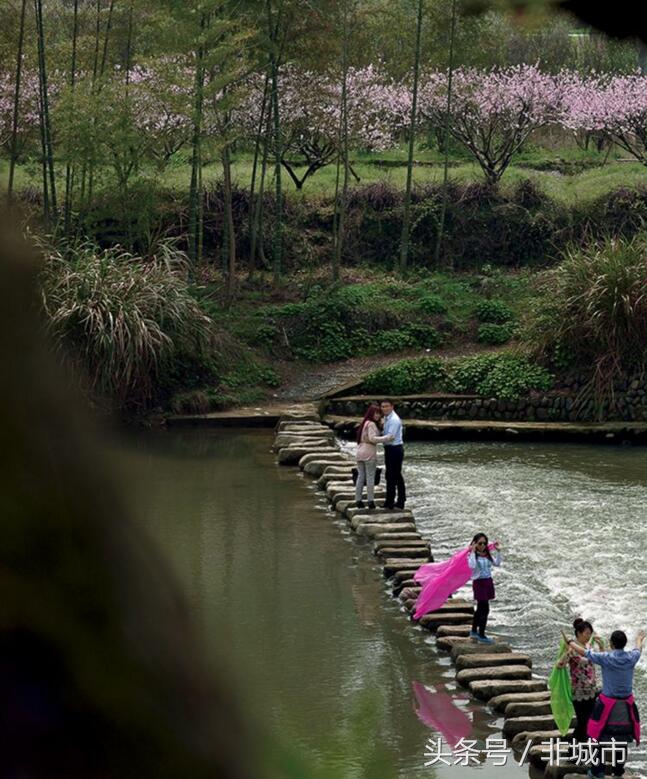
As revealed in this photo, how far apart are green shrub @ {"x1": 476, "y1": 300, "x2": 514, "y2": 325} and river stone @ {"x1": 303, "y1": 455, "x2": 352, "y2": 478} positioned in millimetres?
8440

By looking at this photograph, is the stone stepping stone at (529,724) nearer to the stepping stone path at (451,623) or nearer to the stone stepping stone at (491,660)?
the stepping stone path at (451,623)

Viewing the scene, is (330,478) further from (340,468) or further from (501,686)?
(501,686)

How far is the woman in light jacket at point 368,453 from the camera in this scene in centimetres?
1451

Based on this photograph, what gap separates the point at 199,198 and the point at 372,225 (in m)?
5.70

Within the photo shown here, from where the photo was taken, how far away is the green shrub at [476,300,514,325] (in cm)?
2514

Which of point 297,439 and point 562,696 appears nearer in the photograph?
point 562,696

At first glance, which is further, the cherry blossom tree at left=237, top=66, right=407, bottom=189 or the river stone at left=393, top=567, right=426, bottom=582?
the cherry blossom tree at left=237, top=66, right=407, bottom=189

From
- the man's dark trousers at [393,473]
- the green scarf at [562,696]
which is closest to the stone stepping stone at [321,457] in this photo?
the man's dark trousers at [393,473]

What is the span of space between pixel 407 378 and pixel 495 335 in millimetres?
3098

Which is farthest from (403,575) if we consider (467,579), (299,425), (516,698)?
(299,425)

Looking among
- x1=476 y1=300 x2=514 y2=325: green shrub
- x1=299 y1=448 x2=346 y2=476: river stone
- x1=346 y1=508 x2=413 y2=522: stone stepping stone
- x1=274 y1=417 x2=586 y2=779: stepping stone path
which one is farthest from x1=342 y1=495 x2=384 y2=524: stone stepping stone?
x1=476 y1=300 x2=514 y2=325: green shrub

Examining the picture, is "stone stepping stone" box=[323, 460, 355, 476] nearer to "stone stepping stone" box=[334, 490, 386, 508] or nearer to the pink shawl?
"stone stepping stone" box=[334, 490, 386, 508]

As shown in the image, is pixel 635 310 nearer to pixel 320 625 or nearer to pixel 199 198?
pixel 199 198

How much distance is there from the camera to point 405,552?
13.0 meters
